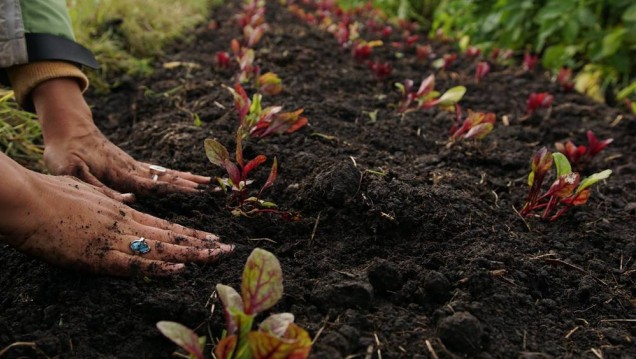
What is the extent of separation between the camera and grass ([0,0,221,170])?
3.20 meters

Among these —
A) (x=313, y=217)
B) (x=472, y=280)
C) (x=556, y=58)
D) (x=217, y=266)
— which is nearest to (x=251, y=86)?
(x=313, y=217)

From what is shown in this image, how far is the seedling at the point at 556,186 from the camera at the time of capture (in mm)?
2164

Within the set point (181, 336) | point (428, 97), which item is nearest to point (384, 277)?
point (181, 336)

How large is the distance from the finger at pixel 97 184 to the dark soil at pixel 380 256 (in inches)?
3.3

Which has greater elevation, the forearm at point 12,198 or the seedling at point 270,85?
the forearm at point 12,198

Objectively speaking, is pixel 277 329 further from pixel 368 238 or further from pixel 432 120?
pixel 432 120

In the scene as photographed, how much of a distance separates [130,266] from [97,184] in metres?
0.55

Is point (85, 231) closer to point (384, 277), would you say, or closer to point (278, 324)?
point (278, 324)

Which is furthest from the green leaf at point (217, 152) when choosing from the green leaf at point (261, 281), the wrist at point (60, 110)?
the green leaf at point (261, 281)

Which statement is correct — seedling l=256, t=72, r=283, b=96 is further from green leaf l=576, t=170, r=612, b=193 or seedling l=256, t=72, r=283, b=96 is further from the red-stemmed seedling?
the red-stemmed seedling

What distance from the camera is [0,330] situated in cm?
156

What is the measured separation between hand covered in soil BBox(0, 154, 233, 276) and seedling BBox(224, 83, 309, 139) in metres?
0.76

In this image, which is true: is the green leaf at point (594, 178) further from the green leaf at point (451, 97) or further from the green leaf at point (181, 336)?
the green leaf at point (181, 336)

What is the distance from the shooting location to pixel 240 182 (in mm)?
2094
